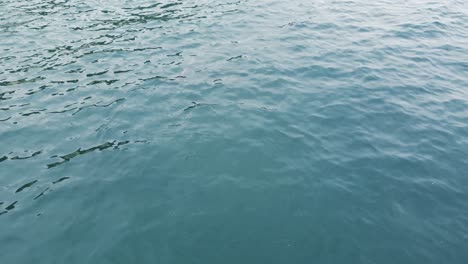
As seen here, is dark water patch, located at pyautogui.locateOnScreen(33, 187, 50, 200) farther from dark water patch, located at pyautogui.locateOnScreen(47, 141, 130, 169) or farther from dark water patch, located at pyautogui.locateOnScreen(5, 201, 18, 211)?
dark water patch, located at pyautogui.locateOnScreen(47, 141, 130, 169)

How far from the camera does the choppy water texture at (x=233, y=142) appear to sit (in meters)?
11.1

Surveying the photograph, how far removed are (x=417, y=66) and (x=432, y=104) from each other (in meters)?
4.11

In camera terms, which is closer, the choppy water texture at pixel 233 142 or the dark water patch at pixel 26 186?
the choppy water texture at pixel 233 142

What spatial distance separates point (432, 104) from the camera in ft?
58.1

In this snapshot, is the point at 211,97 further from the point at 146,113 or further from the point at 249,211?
the point at 249,211

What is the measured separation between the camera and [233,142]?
15.1 m

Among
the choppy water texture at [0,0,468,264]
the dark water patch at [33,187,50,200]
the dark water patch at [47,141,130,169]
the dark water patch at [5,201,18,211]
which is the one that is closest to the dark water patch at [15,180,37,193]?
the choppy water texture at [0,0,468,264]

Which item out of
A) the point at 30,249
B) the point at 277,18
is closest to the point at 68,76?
the point at 30,249

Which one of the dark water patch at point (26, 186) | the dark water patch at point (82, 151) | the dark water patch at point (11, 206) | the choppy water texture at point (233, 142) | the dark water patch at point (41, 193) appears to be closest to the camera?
the choppy water texture at point (233, 142)

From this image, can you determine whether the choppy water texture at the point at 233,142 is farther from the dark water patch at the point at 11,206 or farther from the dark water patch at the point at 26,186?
the dark water patch at the point at 11,206

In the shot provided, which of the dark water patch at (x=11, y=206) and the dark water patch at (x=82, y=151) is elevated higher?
the dark water patch at (x=82, y=151)

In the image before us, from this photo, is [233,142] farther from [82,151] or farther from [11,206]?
[11,206]

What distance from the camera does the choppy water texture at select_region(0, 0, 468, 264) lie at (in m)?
11.1

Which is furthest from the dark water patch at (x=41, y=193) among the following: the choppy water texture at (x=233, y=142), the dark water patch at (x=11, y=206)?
the dark water patch at (x=11, y=206)
